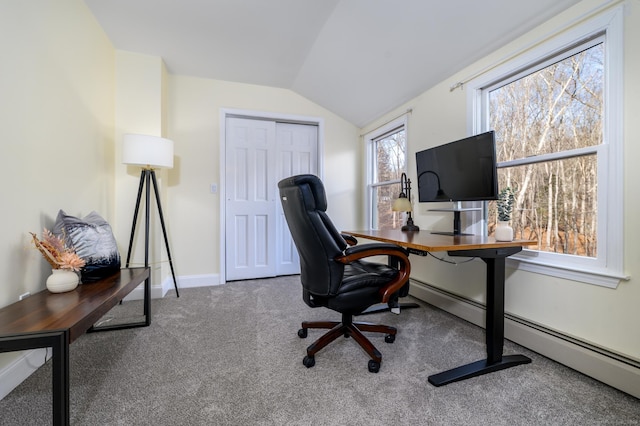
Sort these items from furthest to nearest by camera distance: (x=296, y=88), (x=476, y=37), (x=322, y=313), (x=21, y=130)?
(x=296, y=88) → (x=322, y=313) → (x=476, y=37) → (x=21, y=130)

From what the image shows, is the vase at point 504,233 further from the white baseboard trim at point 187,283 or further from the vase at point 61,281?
the white baseboard trim at point 187,283

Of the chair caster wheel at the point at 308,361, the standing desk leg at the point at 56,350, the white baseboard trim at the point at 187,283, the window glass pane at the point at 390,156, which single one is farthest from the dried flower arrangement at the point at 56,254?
the window glass pane at the point at 390,156

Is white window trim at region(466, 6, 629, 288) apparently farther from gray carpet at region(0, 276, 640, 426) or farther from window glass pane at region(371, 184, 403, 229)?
window glass pane at region(371, 184, 403, 229)

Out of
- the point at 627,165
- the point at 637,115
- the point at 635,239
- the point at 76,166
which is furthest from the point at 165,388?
the point at 637,115

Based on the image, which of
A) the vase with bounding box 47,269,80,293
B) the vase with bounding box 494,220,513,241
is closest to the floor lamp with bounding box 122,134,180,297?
the vase with bounding box 47,269,80,293

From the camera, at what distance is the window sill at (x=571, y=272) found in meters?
1.41

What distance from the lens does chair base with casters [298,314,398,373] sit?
1574 mm

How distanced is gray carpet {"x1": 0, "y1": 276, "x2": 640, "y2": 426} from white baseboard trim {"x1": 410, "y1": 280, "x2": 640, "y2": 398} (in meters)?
0.04

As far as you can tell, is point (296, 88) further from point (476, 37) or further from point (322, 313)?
point (322, 313)

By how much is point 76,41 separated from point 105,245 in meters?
1.56

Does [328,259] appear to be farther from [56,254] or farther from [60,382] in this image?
[56,254]

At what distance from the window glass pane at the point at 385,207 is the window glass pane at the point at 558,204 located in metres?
1.38

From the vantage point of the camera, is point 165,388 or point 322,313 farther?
point 322,313

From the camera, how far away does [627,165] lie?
1.36 meters
